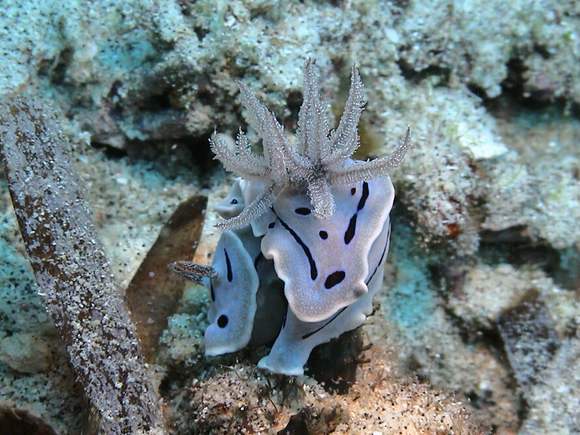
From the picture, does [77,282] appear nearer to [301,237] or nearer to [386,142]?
[301,237]

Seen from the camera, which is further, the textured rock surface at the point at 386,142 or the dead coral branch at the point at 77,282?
the textured rock surface at the point at 386,142

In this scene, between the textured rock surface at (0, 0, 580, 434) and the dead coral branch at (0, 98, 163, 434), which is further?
the textured rock surface at (0, 0, 580, 434)

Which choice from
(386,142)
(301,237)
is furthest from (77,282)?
(386,142)

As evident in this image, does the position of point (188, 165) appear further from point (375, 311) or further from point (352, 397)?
point (352, 397)

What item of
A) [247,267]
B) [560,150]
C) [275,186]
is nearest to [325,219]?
[275,186]
